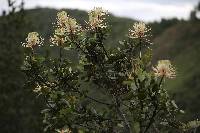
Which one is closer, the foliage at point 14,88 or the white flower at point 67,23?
the white flower at point 67,23

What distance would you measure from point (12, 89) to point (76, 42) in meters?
26.5

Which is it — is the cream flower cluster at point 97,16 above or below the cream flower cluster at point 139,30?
above

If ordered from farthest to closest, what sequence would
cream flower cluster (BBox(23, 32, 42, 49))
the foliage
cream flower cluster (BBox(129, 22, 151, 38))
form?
1. the foliage
2. cream flower cluster (BBox(23, 32, 42, 49))
3. cream flower cluster (BBox(129, 22, 151, 38))

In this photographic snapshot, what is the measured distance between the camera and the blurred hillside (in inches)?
1289

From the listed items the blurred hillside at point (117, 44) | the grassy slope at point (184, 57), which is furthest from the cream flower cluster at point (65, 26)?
the grassy slope at point (184, 57)

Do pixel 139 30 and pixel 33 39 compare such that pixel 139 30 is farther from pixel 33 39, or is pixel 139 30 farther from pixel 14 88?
pixel 14 88

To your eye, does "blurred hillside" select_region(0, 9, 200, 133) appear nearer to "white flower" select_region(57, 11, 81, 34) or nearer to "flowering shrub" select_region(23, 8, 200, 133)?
"flowering shrub" select_region(23, 8, 200, 133)

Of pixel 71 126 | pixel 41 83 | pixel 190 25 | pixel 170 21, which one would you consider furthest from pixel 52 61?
pixel 170 21

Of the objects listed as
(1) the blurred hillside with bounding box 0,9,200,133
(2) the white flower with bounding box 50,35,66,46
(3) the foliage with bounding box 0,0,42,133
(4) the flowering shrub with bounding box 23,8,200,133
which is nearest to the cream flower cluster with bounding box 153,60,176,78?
(4) the flowering shrub with bounding box 23,8,200,133

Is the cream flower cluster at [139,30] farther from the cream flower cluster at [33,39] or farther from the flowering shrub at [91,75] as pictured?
the cream flower cluster at [33,39]

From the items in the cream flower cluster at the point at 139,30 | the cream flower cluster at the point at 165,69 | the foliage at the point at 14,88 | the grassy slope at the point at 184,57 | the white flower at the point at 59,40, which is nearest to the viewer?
the cream flower cluster at the point at 165,69

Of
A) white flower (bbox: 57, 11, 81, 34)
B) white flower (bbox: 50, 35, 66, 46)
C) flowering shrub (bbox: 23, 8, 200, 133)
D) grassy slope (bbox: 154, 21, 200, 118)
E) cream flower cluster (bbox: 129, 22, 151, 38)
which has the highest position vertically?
white flower (bbox: 57, 11, 81, 34)

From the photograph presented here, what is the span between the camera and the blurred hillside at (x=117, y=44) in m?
32.8

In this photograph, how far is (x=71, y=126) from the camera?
6918 mm
